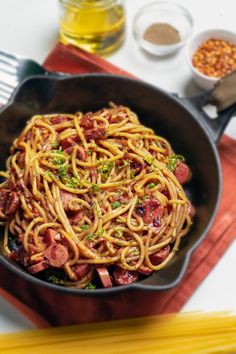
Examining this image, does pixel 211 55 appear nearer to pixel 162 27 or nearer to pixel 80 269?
pixel 162 27

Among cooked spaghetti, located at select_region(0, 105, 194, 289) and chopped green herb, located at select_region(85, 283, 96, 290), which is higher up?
cooked spaghetti, located at select_region(0, 105, 194, 289)

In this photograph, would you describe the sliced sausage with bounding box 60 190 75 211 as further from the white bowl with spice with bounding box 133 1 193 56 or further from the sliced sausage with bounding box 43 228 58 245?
the white bowl with spice with bounding box 133 1 193 56

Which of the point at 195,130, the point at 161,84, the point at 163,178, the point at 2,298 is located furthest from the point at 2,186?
the point at 161,84

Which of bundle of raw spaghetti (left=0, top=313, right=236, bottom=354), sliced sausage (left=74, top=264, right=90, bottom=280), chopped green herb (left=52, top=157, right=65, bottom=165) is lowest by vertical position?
bundle of raw spaghetti (left=0, top=313, right=236, bottom=354)

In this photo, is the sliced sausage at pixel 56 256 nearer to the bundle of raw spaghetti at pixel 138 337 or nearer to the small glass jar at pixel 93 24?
the bundle of raw spaghetti at pixel 138 337

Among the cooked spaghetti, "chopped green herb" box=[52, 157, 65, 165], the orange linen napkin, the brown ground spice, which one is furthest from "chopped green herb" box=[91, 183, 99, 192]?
the brown ground spice

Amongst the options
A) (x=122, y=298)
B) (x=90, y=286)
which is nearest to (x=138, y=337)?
(x=122, y=298)

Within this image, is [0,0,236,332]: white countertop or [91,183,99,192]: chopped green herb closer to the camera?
[91,183,99,192]: chopped green herb

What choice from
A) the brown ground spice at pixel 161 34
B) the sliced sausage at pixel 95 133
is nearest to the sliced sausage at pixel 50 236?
the sliced sausage at pixel 95 133
